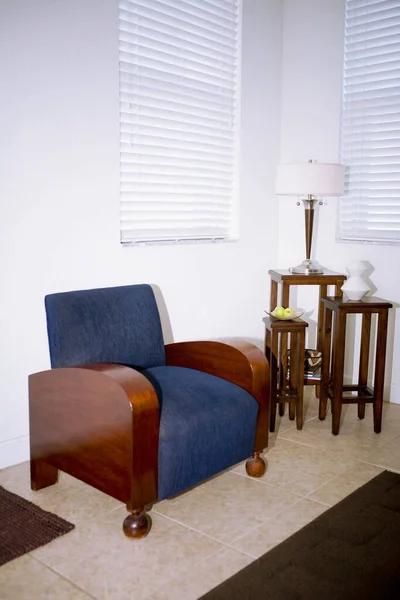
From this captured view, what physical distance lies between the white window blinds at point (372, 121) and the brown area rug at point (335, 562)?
1.87 meters

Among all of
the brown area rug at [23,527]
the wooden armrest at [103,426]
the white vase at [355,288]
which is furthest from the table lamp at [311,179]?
the brown area rug at [23,527]

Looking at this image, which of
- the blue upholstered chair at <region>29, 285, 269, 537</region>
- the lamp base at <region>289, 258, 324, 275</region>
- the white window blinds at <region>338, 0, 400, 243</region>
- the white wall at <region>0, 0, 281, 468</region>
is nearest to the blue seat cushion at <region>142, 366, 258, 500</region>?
the blue upholstered chair at <region>29, 285, 269, 537</region>

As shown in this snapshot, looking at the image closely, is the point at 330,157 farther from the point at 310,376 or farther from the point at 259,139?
the point at 310,376

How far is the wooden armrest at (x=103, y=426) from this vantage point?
2.05 m

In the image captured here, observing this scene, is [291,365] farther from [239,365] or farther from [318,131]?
[318,131]

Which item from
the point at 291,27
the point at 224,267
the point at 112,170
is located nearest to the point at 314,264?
the point at 224,267

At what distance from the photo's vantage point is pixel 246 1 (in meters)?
3.67

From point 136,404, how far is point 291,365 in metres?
→ 1.43

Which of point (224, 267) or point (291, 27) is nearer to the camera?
point (224, 267)

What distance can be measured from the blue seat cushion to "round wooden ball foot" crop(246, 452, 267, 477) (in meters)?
0.12

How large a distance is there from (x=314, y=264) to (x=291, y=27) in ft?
5.32

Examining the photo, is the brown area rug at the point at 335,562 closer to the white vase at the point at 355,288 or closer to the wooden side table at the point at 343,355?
the wooden side table at the point at 343,355

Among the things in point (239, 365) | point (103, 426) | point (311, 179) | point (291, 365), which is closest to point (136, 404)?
point (103, 426)

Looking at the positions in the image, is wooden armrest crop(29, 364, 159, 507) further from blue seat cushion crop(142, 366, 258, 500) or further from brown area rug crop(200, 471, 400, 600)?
brown area rug crop(200, 471, 400, 600)
